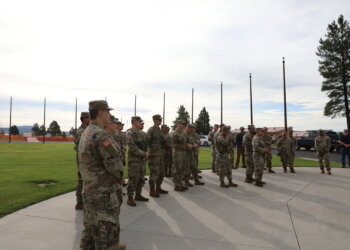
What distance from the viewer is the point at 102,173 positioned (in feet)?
8.86

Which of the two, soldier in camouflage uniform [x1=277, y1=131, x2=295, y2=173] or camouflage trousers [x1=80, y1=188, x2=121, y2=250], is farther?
soldier in camouflage uniform [x1=277, y1=131, x2=295, y2=173]

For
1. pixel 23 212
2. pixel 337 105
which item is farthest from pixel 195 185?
pixel 337 105

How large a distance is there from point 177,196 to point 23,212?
11.2ft

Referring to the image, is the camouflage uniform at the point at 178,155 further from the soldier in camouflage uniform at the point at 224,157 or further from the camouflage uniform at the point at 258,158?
the camouflage uniform at the point at 258,158

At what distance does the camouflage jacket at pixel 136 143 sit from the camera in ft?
17.4

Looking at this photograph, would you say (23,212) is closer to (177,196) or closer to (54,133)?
(177,196)

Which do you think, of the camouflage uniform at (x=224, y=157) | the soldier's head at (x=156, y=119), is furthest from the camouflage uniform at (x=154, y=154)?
the camouflage uniform at (x=224, y=157)

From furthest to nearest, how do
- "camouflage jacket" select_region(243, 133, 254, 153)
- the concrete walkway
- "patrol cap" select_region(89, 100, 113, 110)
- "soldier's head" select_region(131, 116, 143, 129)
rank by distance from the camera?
"camouflage jacket" select_region(243, 133, 254, 153) → "soldier's head" select_region(131, 116, 143, 129) → the concrete walkway → "patrol cap" select_region(89, 100, 113, 110)

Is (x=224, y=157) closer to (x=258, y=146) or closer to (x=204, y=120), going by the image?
(x=258, y=146)

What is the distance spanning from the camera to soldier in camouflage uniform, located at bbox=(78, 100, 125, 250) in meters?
2.61

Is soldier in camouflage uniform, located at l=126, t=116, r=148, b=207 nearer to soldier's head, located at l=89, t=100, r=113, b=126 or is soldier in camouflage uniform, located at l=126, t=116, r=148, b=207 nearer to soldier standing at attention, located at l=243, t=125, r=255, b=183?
soldier's head, located at l=89, t=100, r=113, b=126

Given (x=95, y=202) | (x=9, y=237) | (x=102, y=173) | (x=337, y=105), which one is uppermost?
(x=337, y=105)

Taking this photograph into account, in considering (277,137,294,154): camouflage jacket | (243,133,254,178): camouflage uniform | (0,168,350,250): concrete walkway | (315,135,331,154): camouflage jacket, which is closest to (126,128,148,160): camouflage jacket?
(0,168,350,250): concrete walkway

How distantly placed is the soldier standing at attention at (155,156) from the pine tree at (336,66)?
35114 mm
